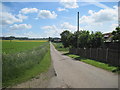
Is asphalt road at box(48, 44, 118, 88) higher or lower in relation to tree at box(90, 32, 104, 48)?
lower

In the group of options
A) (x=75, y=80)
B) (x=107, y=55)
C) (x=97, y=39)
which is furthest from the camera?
(x=97, y=39)

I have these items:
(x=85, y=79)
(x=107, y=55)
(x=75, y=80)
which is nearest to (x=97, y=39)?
(x=107, y=55)

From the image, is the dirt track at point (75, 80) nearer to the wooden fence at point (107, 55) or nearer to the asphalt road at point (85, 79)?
the asphalt road at point (85, 79)

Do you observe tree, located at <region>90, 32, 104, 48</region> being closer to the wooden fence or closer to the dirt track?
the wooden fence

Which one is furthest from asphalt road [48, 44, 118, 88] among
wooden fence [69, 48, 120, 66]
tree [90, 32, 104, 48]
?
tree [90, 32, 104, 48]

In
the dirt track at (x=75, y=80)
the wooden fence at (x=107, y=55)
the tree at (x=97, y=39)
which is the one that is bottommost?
the dirt track at (x=75, y=80)

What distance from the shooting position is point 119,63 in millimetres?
11359

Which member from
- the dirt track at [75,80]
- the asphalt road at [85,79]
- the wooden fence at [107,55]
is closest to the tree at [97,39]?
the wooden fence at [107,55]

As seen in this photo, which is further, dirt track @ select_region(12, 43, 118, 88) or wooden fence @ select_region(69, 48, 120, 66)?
wooden fence @ select_region(69, 48, 120, 66)

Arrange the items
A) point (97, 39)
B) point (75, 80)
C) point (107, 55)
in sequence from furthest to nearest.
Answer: point (97, 39) → point (107, 55) → point (75, 80)

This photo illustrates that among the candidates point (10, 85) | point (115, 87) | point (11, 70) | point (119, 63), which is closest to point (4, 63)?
point (11, 70)

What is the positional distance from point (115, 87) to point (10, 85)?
538cm

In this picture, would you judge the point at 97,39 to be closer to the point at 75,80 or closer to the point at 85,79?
the point at 85,79

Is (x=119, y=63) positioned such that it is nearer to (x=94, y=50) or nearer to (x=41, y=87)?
(x=94, y=50)
